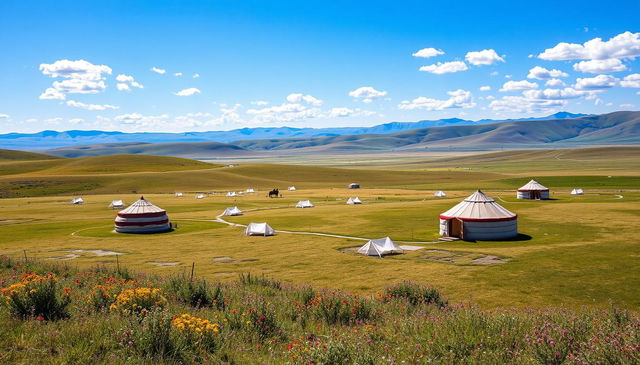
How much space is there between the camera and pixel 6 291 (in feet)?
43.5

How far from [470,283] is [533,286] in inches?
124

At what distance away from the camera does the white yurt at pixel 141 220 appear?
49844 millimetres

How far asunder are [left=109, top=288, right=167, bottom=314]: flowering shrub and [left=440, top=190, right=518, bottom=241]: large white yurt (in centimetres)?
3100

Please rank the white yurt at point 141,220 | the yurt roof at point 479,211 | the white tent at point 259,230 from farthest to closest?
the white yurt at point 141,220, the white tent at point 259,230, the yurt roof at point 479,211

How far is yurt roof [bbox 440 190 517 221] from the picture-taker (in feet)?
130

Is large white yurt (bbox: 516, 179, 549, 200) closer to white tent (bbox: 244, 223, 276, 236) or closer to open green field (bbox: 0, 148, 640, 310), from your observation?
open green field (bbox: 0, 148, 640, 310)

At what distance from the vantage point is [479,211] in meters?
40.3

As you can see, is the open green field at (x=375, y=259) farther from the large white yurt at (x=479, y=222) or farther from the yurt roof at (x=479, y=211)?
the yurt roof at (x=479, y=211)

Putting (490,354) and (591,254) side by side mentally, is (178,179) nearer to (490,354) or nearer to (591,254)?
(591,254)

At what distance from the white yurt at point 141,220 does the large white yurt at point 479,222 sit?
3001 centimetres

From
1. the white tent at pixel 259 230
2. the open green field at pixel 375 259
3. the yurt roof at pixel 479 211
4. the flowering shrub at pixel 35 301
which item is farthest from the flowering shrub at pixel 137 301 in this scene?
the yurt roof at pixel 479 211

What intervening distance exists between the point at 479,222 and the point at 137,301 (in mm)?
32197

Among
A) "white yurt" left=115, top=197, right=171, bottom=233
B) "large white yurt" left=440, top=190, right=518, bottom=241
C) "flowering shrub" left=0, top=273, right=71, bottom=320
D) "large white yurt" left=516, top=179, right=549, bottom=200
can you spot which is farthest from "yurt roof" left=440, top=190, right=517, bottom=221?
"large white yurt" left=516, top=179, right=549, bottom=200

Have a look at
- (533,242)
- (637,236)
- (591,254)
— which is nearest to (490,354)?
(591,254)
